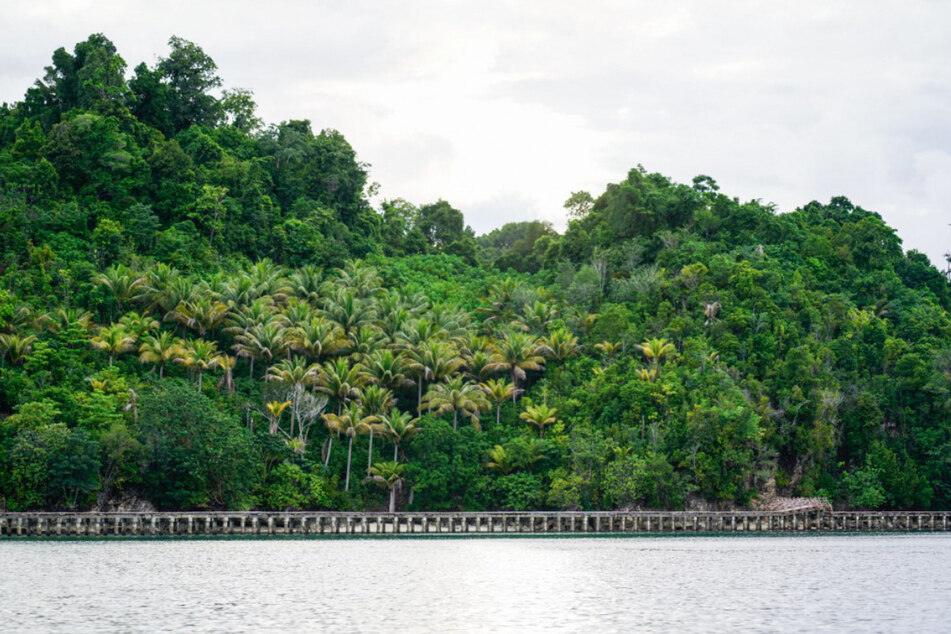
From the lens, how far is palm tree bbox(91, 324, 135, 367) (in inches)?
3009

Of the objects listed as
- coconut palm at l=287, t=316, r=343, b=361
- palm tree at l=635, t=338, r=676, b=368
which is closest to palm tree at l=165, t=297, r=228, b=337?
coconut palm at l=287, t=316, r=343, b=361

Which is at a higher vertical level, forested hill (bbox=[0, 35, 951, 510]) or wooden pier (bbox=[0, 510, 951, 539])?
forested hill (bbox=[0, 35, 951, 510])

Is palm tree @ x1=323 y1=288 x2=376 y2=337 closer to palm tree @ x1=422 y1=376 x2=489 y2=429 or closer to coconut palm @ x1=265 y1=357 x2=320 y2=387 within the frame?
coconut palm @ x1=265 y1=357 x2=320 y2=387

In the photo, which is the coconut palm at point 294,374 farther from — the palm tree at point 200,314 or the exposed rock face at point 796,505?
the exposed rock face at point 796,505

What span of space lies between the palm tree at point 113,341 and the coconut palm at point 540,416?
26.9 meters

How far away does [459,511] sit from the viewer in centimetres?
7712

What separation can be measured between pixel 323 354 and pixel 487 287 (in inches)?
957

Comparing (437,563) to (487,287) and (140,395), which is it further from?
(487,287)

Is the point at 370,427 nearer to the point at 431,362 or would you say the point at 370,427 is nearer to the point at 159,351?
the point at 431,362

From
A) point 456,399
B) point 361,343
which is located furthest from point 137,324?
point 456,399

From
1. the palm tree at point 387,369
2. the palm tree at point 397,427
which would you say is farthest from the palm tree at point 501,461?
the palm tree at point 387,369

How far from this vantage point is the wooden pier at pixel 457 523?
66750 millimetres

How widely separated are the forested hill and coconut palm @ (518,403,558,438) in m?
0.20

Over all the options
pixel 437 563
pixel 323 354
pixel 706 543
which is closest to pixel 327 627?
pixel 437 563
